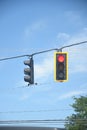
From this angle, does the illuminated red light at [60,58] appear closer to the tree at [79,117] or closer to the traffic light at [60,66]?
the traffic light at [60,66]

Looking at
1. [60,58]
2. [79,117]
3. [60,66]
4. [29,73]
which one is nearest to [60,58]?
[60,58]

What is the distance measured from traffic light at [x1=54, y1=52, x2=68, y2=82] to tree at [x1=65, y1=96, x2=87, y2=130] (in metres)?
37.7

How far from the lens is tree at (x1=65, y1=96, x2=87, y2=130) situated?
56969 millimetres

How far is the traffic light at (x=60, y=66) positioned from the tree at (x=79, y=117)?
124 feet

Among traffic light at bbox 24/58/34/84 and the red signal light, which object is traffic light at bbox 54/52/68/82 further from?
traffic light at bbox 24/58/34/84

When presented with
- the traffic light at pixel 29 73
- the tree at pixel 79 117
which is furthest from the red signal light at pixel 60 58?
the tree at pixel 79 117

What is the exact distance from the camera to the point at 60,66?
1838cm

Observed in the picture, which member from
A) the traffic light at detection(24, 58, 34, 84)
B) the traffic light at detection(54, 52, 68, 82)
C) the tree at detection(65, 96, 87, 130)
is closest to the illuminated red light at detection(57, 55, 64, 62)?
the traffic light at detection(54, 52, 68, 82)

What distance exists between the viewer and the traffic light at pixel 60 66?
1814 cm

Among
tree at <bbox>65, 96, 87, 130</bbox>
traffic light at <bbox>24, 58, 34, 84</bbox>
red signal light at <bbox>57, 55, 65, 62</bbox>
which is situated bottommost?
tree at <bbox>65, 96, 87, 130</bbox>

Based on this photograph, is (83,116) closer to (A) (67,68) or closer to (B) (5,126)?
(B) (5,126)

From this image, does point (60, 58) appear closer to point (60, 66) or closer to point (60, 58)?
point (60, 58)

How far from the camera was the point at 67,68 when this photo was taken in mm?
18422

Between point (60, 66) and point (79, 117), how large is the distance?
1666 inches
